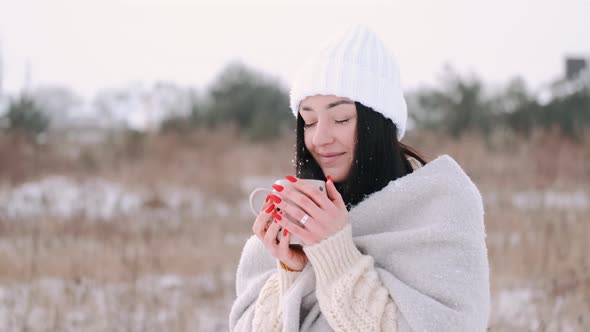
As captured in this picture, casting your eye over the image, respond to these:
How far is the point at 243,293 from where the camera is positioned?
1.78m

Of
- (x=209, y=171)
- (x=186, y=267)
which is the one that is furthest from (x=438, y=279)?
(x=209, y=171)

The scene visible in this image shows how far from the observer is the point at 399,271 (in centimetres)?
152

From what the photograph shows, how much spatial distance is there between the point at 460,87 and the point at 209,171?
26.5 feet

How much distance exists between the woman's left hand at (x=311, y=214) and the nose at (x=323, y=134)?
19cm

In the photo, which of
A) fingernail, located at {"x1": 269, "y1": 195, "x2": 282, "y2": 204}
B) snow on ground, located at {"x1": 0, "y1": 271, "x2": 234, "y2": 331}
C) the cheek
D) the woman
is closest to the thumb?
the woman

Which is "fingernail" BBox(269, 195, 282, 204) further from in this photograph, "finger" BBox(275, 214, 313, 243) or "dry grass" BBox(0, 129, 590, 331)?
"dry grass" BBox(0, 129, 590, 331)

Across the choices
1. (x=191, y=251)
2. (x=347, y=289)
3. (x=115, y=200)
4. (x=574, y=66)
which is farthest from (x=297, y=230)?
(x=574, y=66)

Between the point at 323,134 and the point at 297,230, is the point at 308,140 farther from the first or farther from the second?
the point at 297,230

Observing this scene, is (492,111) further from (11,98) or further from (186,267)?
(186,267)

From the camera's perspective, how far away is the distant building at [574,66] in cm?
1648

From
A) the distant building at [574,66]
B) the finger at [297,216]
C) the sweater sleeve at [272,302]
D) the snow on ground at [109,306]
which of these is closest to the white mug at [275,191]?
the finger at [297,216]

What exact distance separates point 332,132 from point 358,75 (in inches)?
5.8

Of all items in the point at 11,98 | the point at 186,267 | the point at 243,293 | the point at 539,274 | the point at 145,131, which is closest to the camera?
the point at 243,293

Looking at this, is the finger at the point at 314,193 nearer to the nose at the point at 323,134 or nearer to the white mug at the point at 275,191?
the white mug at the point at 275,191
